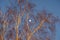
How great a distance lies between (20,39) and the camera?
24.4 ft

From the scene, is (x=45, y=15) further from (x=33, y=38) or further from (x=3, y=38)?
(x=3, y=38)

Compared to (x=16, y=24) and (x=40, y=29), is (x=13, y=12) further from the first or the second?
(x=40, y=29)

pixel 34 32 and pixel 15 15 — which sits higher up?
pixel 15 15

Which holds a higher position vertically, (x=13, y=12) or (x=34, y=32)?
(x=13, y=12)

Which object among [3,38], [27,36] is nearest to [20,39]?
[27,36]

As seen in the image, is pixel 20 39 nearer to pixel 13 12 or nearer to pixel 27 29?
pixel 27 29

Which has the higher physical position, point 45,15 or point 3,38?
point 45,15

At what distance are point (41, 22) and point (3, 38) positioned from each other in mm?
1859

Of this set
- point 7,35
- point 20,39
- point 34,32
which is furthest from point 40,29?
point 7,35

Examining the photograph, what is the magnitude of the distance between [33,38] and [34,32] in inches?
10.3

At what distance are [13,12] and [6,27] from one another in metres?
0.81

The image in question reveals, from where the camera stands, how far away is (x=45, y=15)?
7555 millimetres

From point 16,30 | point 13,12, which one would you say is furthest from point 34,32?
point 13,12

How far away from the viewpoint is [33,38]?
24.4 feet
